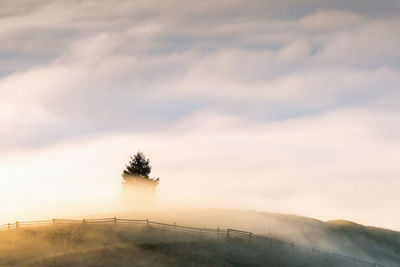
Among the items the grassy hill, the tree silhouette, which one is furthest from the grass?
the tree silhouette

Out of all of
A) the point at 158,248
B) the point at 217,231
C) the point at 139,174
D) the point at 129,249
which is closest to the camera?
the point at 129,249

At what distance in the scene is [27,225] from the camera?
2453 inches

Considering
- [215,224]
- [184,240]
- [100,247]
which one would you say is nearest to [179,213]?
[215,224]

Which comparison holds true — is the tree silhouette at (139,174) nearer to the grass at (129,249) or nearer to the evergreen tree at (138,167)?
the evergreen tree at (138,167)

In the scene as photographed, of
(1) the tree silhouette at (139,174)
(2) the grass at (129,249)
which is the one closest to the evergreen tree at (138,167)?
(1) the tree silhouette at (139,174)

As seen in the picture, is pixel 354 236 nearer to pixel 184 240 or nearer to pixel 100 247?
pixel 184 240

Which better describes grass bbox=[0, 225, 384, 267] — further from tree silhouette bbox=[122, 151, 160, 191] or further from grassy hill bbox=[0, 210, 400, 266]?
tree silhouette bbox=[122, 151, 160, 191]

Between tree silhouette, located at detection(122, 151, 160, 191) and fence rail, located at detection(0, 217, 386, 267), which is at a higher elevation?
tree silhouette, located at detection(122, 151, 160, 191)

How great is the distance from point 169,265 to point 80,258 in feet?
29.8

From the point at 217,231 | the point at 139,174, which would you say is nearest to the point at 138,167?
the point at 139,174

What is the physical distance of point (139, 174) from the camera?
301 feet

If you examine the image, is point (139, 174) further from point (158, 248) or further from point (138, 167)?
point (158, 248)

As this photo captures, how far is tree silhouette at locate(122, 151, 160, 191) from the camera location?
300 ft

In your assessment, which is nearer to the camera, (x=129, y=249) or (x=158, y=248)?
(x=129, y=249)
